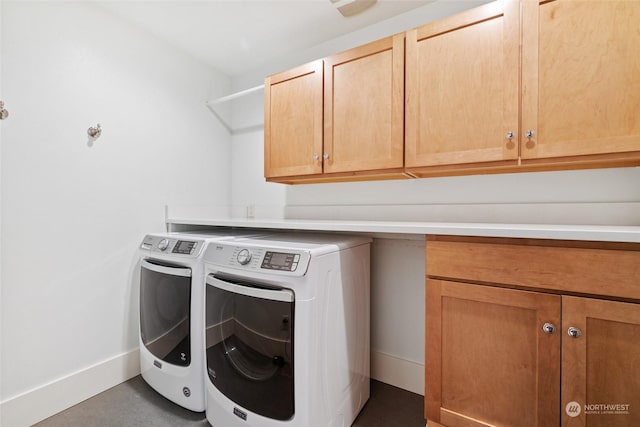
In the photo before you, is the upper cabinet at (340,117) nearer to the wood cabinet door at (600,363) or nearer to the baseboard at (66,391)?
the wood cabinet door at (600,363)

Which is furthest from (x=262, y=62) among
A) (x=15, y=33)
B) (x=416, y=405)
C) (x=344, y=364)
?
(x=416, y=405)

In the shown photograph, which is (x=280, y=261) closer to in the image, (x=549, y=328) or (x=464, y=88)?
(x=549, y=328)

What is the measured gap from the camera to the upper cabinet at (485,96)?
1094 millimetres

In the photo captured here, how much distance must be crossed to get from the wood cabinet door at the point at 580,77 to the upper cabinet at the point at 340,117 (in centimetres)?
55

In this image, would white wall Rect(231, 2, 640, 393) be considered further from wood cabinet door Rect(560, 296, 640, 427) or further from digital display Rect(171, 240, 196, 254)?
digital display Rect(171, 240, 196, 254)

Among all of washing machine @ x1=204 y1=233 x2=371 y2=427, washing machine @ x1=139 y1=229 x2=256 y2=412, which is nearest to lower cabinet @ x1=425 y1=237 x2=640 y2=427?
washing machine @ x1=204 y1=233 x2=371 y2=427

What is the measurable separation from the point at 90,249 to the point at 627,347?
246 centimetres

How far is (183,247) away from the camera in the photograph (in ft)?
5.36

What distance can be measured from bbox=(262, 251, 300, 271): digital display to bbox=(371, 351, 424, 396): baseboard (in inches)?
42.9

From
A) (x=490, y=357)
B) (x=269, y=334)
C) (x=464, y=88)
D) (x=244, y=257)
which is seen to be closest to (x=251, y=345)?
(x=269, y=334)

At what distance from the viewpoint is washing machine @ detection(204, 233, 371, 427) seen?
3.91 ft

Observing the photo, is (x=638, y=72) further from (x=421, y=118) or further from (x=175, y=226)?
(x=175, y=226)

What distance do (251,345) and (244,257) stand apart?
1.32 ft

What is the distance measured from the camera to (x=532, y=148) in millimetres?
1221
